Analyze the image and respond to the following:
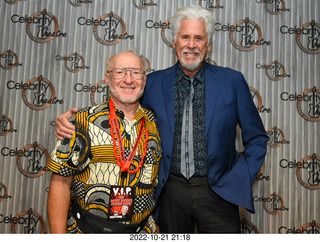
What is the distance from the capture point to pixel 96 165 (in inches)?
51.1

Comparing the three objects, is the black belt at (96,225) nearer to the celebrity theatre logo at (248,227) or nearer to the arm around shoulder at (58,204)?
the arm around shoulder at (58,204)

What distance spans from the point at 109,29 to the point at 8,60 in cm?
78

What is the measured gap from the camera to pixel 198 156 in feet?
4.81

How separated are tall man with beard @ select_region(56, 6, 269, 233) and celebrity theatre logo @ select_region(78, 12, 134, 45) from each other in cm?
71

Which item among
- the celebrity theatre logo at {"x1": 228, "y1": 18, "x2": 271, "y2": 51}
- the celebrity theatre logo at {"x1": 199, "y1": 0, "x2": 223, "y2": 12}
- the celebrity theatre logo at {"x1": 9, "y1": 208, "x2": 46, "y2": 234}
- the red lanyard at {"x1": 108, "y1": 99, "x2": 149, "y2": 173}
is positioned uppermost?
the celebrity theatre logo at {"x1": 199, "y1": 0, "x2": 223, "y2": 12}

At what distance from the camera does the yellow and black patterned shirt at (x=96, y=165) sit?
4.20 feet

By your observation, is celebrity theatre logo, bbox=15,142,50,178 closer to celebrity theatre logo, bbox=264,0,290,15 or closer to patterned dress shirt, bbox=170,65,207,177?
patterned dress shirt, bbox=170,65,207,177

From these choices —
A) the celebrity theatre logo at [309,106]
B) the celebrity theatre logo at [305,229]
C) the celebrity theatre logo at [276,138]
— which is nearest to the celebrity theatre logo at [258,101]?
the celebrity theatre logo at [276,138]

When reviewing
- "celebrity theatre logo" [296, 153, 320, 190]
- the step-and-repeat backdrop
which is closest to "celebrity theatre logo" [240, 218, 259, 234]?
the step-and-repeat backdrop

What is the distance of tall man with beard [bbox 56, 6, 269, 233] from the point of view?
1.46 meters

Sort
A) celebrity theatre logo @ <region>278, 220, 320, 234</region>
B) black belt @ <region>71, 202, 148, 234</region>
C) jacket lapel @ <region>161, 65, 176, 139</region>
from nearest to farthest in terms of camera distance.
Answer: black belt @ <region>71, 202, 148, 234</region> → jacket lapel @ <region>161, 65, 176, 139</region> → celebrity theatre logo @ <region>278, 220, 320, 234</region>

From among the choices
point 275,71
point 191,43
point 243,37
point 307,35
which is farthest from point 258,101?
point 191,43

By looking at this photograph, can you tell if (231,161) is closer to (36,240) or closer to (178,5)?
(36,240)

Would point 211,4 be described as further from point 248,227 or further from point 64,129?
point 248,227
